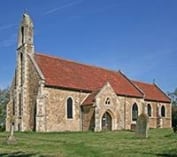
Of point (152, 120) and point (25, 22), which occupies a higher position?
point (25, 22)

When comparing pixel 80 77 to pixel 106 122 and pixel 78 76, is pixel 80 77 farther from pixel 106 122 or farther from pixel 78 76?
pixel 106 122

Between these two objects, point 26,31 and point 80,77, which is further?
point 80,77

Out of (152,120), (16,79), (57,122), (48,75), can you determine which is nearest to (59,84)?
(48,75)

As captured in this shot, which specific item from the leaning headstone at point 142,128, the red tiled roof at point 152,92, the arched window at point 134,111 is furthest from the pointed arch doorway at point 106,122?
the leaning headstone at point 142,128

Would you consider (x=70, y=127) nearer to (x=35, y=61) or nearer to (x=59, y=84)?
(x=59, y=84)

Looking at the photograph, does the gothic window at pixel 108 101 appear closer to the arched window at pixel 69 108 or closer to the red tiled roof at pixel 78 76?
the red tiled roof at pixel 78 76

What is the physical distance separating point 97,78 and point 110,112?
21.4 ft

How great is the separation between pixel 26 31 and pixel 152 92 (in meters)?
26.7

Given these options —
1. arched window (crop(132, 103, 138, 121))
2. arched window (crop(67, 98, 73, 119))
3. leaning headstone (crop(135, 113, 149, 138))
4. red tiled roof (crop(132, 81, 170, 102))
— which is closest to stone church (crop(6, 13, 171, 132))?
arched window (crop(67, 98, 73, 119))

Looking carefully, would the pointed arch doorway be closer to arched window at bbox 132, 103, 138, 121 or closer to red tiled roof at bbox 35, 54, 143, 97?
red tiled roof at bbox 35, 54, 143, 97

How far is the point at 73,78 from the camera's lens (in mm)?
46656

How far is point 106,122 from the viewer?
4669cm

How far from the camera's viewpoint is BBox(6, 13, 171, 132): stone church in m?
42.4

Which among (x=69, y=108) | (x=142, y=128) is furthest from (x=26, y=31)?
(x=142, y=128)
